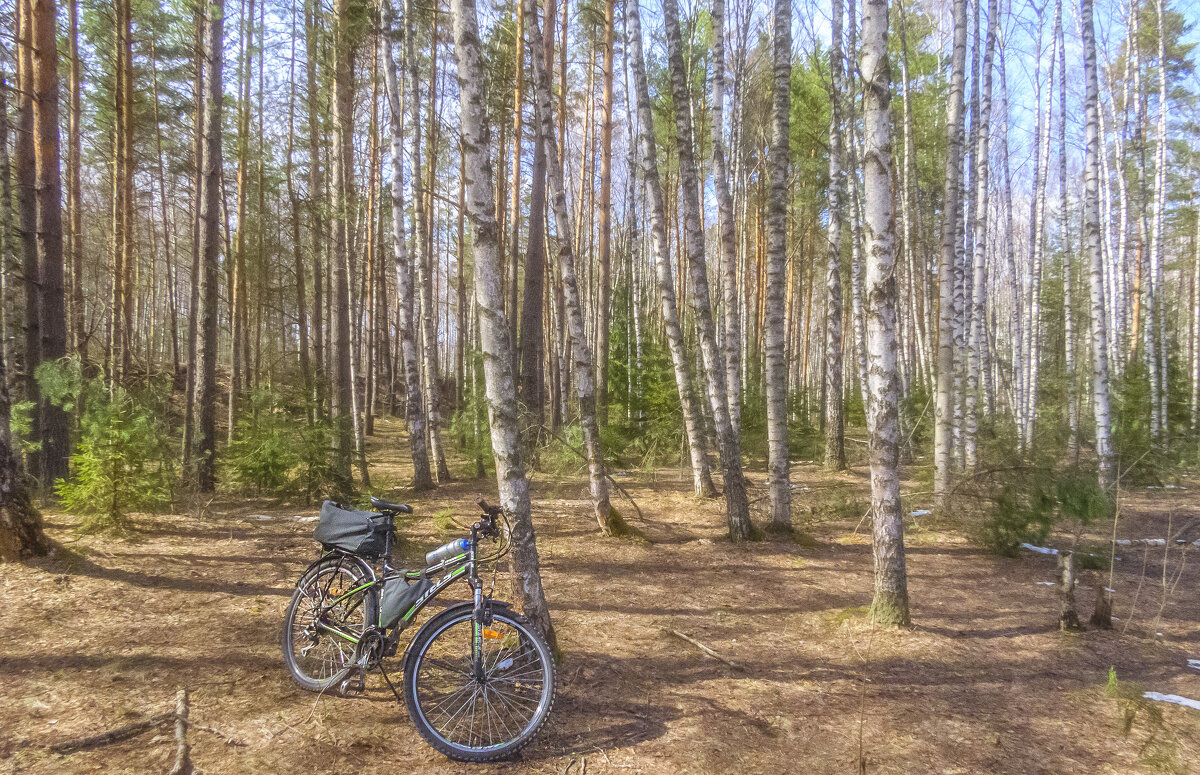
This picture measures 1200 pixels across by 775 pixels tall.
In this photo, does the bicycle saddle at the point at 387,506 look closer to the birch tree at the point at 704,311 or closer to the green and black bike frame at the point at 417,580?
the green and black bike frame at the point at 417,580

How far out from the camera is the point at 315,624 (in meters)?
3.59

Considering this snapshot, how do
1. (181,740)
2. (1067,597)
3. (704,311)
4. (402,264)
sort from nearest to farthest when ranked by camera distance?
1. (181,740)
2. (1067,597)
3. (704,311)
4. (402,264)

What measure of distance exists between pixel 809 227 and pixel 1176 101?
10521 mm

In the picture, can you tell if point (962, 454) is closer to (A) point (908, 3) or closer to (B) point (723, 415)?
(B) point (723, 415)

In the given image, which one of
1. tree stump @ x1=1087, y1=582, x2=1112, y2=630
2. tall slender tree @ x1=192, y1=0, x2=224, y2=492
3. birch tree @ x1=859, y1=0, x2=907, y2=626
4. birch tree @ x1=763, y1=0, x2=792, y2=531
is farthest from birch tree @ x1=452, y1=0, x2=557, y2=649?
tall slender tree @ x1=192, y1=0, x2=224, y2=492

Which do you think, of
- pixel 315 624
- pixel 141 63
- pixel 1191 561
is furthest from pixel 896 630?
pixel 141 63

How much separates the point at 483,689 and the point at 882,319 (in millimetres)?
3830

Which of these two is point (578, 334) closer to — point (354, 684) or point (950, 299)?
point (354, 684)

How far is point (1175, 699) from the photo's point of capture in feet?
12.7

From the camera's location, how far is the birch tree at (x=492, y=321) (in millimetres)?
3721

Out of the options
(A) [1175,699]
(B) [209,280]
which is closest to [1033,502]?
(A) [1175,699]

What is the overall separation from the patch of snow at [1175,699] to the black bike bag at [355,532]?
4.80 meters

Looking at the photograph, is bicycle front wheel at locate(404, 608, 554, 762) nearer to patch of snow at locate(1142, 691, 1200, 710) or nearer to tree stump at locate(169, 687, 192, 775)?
tree stump at locate(169, 687, 192, 775)

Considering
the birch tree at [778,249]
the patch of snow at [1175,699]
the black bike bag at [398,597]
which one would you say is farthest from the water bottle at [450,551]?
→ the birch tree at [778,249]
